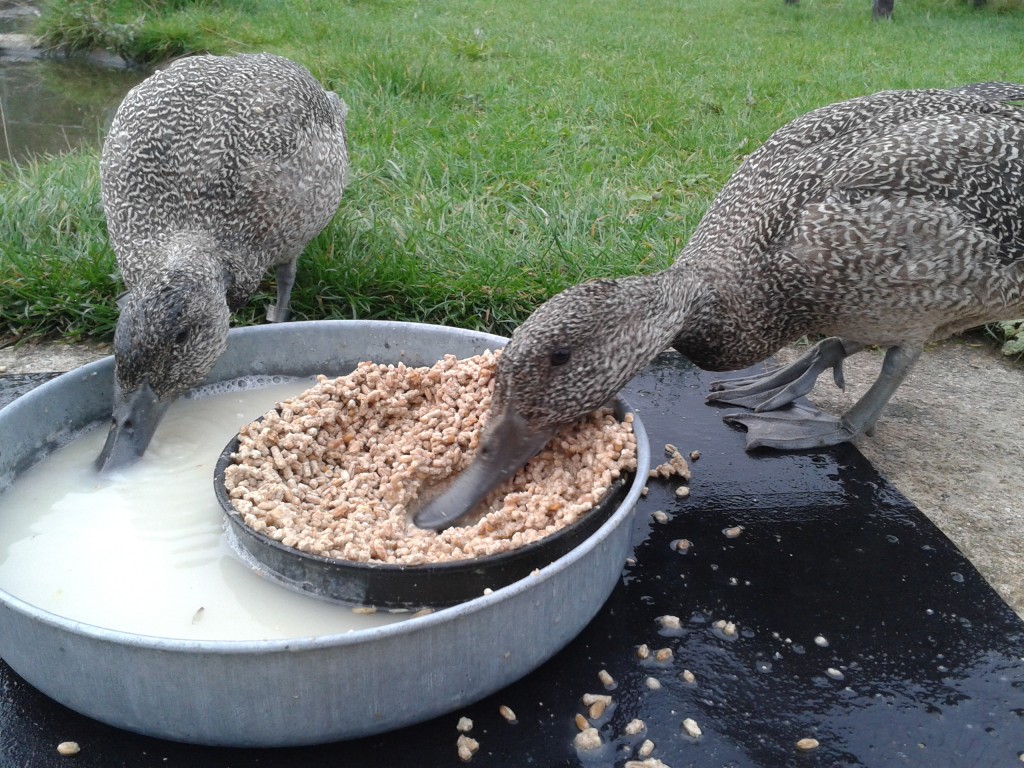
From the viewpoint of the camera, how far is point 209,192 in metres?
3.39

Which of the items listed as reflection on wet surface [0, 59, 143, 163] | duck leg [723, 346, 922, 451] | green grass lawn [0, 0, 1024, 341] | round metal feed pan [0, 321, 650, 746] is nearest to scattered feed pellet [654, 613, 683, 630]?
round metal feed pan [0, 321, 650, 746]

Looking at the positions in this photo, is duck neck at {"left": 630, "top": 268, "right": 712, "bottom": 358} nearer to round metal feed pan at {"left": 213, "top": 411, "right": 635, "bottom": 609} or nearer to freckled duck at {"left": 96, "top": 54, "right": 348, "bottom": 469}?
round metal feed pan at {"left": 213, "top": 411, "right": 635, "bottom": 609}

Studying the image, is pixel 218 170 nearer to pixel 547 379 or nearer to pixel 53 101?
pixel 547 379

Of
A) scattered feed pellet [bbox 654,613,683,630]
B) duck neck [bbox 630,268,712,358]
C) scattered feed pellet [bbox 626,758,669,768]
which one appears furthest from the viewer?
duck neck [bbox 630,268,712,358]

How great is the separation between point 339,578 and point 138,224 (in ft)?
6.06

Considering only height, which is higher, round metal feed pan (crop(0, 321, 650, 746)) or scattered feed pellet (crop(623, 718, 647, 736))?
round metal feed pan (crop(0, 321, 650, 746))

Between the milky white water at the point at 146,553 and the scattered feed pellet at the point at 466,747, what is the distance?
1.05 ft

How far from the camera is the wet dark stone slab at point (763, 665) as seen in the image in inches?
77.0

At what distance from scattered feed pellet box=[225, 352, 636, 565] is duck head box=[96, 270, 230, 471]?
0.37 meters

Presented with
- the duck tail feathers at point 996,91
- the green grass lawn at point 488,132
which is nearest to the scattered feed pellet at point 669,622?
the green grass lawn at point 488,132

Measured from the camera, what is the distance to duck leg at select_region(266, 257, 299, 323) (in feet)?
12.4

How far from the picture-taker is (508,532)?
233cm

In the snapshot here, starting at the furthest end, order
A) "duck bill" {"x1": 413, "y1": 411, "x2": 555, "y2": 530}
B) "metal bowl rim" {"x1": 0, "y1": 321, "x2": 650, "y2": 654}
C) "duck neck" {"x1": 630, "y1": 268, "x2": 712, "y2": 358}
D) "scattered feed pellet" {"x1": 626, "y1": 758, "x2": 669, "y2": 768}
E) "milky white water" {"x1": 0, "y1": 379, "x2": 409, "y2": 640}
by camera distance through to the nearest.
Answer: "duck neck" {"x1": 630, "y1": 268, "x2": 712, "y2": 358} < "duck bill" {"x1": 413, "y1": 411, "x2": 555, "y2": 530} < "milky white water" {"x1": 0, "y1": 379, "x2": 409, "y2": 640} < "scattered feed pellet" {"x1": 626, "y1": 758, "x2": 669, "y2": 768} < "metal bowl rim" {"x1": 0, "y1": 321, "x2": 650, "y2": 654}

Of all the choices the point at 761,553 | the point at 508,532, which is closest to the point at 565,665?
the point at 508,532
